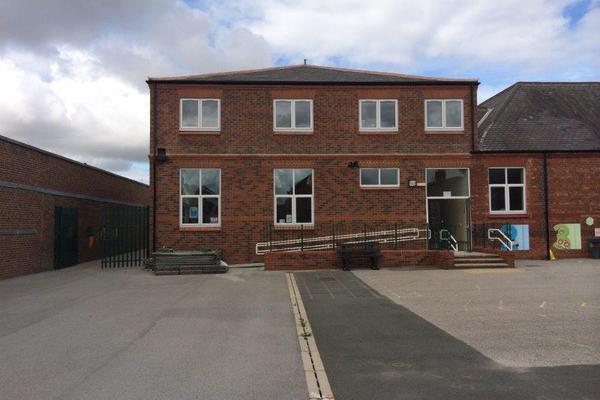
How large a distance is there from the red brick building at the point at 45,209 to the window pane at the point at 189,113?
15.4 ft

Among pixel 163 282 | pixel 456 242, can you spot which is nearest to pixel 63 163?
pixel 163 282

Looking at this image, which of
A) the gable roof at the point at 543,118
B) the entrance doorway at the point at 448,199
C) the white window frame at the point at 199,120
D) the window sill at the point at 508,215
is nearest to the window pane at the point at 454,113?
the gable roof at the point at 543,118

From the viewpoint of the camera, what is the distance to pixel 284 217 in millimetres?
18641

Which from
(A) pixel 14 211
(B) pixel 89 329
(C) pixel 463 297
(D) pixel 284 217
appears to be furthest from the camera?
(D) pixel 284 217

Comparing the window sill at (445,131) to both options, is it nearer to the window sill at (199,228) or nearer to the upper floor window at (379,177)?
the upper floor window at (379,177)

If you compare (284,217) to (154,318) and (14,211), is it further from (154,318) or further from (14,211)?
(154,318)

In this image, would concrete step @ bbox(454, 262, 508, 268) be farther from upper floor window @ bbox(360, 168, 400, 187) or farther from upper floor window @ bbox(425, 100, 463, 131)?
upper floor window @ bbox(425, 100, 463, 131)

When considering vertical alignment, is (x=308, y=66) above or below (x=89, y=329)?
above

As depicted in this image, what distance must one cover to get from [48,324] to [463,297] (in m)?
8.12

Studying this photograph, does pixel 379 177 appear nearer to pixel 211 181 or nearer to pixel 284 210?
pixel 284 210

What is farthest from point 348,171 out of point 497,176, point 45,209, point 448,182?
point 45,209

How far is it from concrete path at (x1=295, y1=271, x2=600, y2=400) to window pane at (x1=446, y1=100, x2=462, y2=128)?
38.1ft

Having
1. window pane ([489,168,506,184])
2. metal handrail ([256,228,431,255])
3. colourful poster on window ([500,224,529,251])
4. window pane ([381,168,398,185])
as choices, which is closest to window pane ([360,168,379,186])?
window pane ([381,168,398,185])

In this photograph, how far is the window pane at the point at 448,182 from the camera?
62.8ft
